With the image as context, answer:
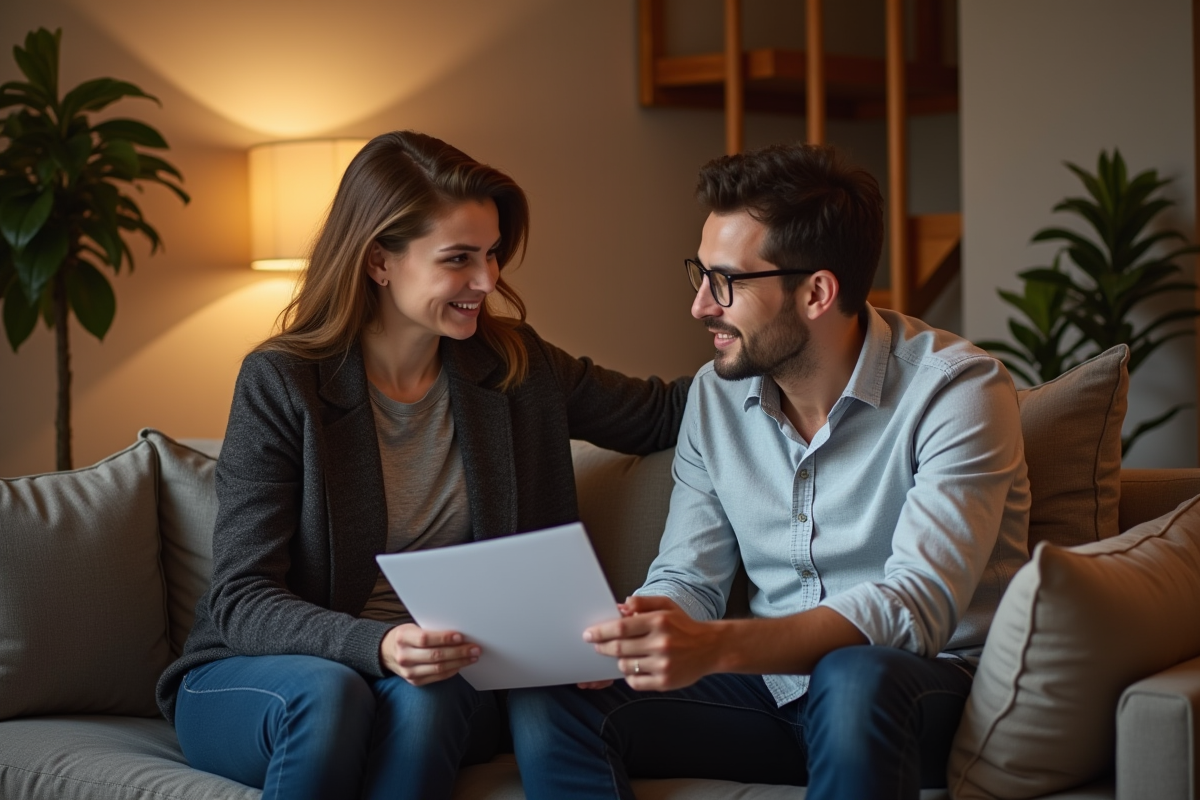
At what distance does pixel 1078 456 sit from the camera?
1.86 m

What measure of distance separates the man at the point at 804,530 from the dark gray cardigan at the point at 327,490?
23 centimetres

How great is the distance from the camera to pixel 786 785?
171 centimetres

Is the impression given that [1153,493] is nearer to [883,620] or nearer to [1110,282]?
[883,620]

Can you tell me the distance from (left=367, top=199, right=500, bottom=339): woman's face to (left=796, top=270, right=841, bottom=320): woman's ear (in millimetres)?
478

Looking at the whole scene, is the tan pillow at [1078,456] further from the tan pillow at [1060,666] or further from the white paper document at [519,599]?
the white paper document at [519,599]

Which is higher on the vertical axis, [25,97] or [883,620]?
[25,97]

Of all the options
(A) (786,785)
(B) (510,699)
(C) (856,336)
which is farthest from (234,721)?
(C) (856,336)

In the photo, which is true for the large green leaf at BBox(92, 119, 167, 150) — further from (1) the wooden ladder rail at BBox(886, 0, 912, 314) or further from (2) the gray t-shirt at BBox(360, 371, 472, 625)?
(1) the wooden ladder rail at BBox(886, 0, 912, 314)

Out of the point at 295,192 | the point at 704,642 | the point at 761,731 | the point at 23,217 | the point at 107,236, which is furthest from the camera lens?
the point at 295,192

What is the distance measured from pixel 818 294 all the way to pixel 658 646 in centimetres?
59

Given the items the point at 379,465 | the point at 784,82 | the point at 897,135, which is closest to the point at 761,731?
the point at 379,465

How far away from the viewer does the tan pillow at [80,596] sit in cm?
195

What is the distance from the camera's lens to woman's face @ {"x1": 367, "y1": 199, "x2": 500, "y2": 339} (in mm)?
1934

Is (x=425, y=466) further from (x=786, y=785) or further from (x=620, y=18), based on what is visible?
(x=620, y=18)
